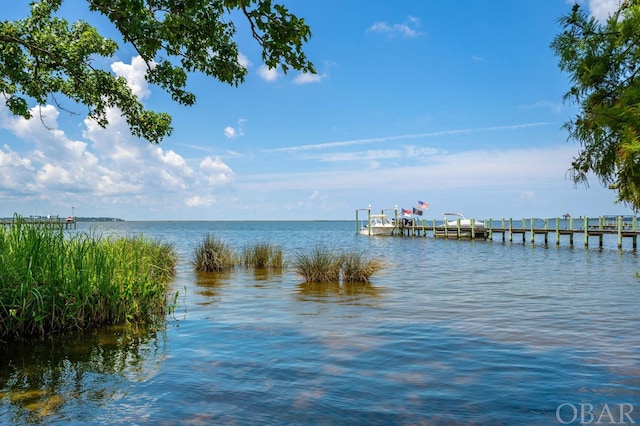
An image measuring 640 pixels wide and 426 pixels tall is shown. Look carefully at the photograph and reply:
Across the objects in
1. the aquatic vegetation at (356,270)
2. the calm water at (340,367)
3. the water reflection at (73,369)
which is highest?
the aquatic vegetation at (356,270)

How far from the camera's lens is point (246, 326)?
32.1ft

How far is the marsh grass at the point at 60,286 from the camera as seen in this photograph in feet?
25.1

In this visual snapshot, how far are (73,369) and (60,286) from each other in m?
1.92

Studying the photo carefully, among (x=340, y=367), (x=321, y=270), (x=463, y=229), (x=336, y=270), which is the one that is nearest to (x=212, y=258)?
(x=321, y=270)

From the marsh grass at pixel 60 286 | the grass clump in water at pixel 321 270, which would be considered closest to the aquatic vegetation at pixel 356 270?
the grass clump in water at pixel 321 270

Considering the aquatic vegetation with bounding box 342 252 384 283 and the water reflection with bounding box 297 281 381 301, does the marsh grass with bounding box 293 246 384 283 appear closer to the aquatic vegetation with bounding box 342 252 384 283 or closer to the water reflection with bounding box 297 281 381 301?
the aquatic vegetation with bounding box 342 252 384 283

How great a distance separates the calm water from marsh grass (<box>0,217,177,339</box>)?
33 cm

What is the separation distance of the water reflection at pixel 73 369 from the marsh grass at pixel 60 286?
Result: 25cm

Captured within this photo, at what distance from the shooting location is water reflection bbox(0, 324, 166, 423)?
5320 millimetres

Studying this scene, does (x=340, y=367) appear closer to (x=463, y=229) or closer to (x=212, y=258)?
(x=212, y=258)

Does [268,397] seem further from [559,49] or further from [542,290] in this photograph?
[542,290]

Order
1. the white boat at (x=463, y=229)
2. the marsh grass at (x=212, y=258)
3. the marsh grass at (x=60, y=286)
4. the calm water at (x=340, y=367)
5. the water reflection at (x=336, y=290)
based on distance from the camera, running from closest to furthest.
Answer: the calm water at (x=340, y=367) < the marsh grass at (x=60, y=286) < the water reflection at (x=336, y=290) < the marsh grass at (x=212, y=258) < the white boat at (x=463, y=229)

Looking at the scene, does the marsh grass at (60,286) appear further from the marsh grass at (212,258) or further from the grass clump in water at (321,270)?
the marsh grass at (212,258)

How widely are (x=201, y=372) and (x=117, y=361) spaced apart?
4.11 ft
